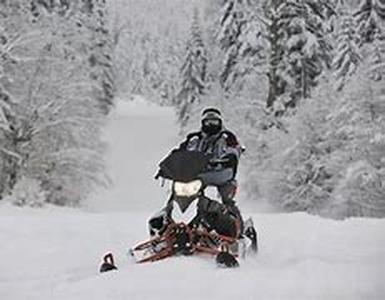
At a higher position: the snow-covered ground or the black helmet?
the black helmet

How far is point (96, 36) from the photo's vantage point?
172 feet

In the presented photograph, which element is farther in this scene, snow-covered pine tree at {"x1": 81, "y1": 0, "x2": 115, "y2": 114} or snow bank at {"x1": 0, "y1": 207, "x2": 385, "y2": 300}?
snow-covered pine tree at {"x1": 81, "y1": 0, "x2": 115, "y2": 114}

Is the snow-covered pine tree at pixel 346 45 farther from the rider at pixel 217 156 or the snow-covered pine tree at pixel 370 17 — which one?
the rider at pixel 217 156

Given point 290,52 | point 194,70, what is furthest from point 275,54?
point 194,70

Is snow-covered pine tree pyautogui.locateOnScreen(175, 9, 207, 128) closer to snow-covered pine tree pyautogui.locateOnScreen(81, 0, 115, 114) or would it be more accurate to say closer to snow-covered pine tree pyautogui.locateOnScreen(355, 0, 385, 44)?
snow-covered pine tree pyautogui.locateOnScreen(81, 0, 115, 114)

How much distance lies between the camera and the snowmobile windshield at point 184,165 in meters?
7.30

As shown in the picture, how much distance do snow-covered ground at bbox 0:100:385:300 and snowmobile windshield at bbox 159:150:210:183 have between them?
0.77 m

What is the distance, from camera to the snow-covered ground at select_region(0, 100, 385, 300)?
6.10m

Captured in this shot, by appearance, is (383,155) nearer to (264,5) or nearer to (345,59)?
(264,5)

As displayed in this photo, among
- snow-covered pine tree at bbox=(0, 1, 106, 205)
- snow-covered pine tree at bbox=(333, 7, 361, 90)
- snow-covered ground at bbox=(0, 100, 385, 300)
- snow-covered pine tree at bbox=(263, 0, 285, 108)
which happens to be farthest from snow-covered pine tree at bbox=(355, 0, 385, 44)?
snow-covered ground at bbox=(0, 100, 385, 300)

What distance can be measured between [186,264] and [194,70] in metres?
45.6

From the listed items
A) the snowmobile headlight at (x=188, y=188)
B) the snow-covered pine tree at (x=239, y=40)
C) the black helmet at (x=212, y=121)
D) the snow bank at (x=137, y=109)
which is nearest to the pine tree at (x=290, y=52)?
the snow-covered pine tree at (x=239, y=40)

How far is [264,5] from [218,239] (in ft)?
73.7

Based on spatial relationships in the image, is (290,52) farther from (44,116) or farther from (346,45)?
(44,116)
